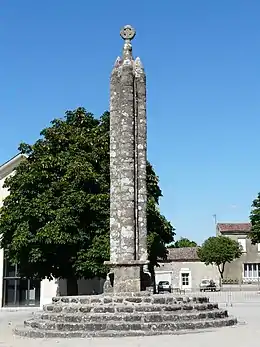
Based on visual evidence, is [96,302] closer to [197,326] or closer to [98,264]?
[197,326]

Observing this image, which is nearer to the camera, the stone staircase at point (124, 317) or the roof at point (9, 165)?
the stone staircase at point (124, 317)

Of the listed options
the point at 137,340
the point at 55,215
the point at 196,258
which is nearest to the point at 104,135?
the point at 55,215

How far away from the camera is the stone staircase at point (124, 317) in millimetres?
13523

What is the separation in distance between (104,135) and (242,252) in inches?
1659

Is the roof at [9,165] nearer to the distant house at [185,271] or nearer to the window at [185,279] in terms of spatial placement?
the distant house at [185,271]

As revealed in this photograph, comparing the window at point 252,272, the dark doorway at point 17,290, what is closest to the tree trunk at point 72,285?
the dark doorway at point 17,290

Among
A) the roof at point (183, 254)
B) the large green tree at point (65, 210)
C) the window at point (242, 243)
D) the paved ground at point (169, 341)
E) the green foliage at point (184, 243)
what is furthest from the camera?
the green foliage at point (184, 243)

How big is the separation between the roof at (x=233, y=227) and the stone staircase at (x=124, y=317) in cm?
5277

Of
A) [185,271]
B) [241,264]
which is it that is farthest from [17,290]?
[241,264]

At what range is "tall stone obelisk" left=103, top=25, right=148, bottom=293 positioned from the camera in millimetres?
16484

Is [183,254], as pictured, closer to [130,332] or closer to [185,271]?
[185,271]

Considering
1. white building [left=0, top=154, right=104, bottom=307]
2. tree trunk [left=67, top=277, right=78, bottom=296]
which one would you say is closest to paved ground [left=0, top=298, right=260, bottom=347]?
tree trunk [left=67, top=277, right=78, bottom=296]

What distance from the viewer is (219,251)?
198 feet

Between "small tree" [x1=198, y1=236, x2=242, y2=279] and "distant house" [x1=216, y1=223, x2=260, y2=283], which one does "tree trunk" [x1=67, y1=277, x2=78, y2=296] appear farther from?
"distant house" [x1=216, y1=223, x2=260, y2=283]
